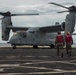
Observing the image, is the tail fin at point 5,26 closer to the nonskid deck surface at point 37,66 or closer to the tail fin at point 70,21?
the tail fin at point 70,21

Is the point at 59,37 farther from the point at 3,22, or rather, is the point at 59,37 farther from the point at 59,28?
the point at 3,22

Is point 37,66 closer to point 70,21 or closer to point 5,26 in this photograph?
point 70,21

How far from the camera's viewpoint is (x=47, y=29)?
164 feet

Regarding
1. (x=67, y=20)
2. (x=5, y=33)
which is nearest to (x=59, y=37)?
(x=67, y=20)

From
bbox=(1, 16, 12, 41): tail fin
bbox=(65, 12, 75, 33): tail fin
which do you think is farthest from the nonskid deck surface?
bbox=(1, 16, 12, 41): tail fin

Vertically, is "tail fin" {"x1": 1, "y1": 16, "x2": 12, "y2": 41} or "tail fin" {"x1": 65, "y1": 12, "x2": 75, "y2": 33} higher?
"tail fin" {"x1": 65, "y1": 12, "x2": 75, "y2": 33}

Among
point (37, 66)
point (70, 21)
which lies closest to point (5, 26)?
point (70, 21)

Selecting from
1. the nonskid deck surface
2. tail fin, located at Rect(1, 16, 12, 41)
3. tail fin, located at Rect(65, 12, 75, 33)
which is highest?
the nonskid deck surface

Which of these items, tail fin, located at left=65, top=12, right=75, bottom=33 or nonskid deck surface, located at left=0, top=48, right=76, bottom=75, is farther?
tail fin, located at left=65, top=12, right=75, bottom=33

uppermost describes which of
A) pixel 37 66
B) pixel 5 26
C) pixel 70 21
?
pixel 37 66

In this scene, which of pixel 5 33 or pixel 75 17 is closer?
pixel 75 17

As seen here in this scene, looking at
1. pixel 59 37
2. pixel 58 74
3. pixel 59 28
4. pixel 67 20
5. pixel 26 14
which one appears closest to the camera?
pixel 58 74

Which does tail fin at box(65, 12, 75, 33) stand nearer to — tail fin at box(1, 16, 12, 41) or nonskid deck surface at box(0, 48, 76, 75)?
tail fin at box(1, 16, 12, 41)

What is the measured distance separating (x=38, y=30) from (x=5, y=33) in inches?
262
